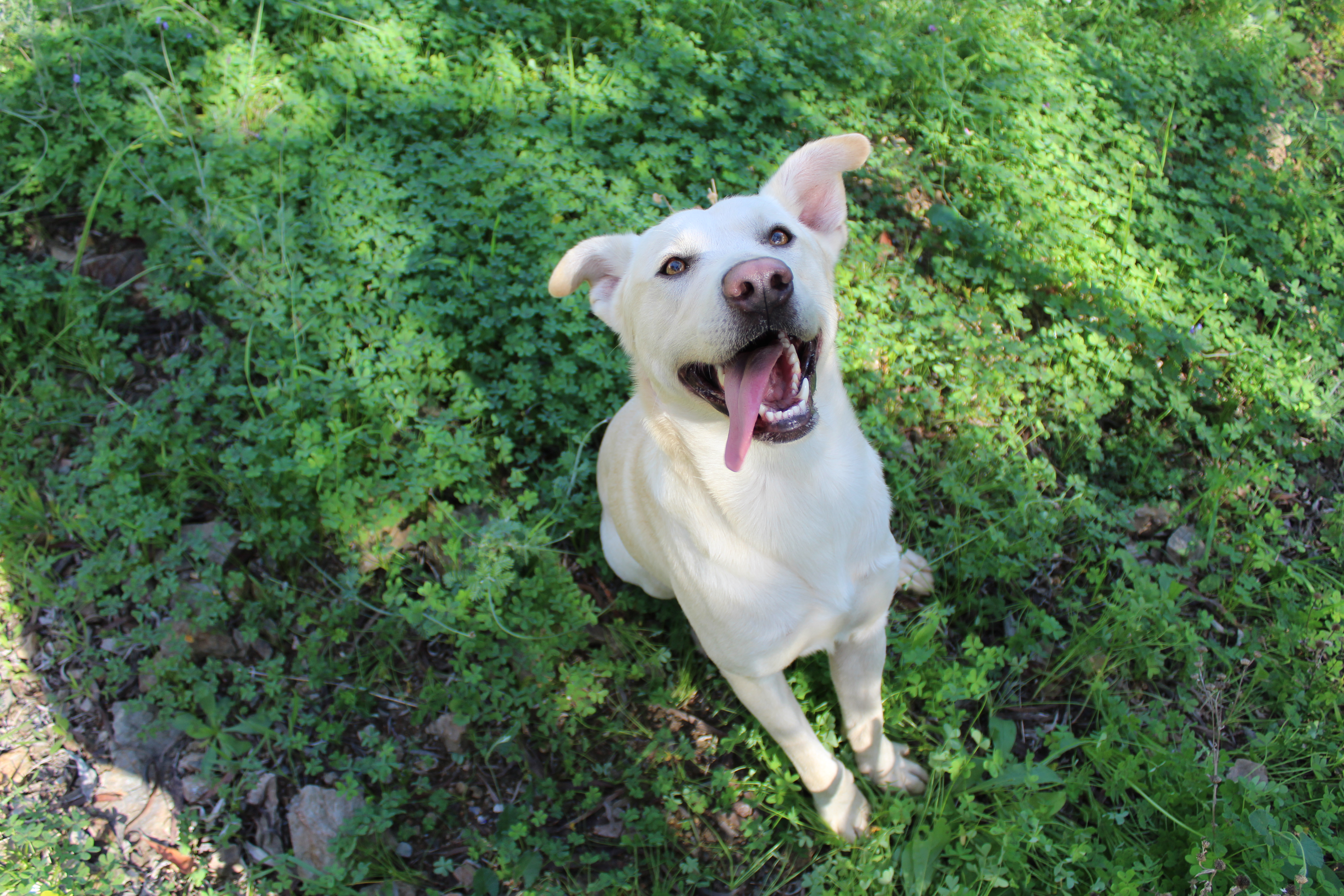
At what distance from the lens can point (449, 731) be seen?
3.14m

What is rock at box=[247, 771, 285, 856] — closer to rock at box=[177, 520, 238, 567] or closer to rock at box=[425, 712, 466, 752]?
rock at box=[425, 712, 466, 752]

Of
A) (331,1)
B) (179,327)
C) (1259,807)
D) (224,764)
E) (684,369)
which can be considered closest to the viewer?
(684,369)

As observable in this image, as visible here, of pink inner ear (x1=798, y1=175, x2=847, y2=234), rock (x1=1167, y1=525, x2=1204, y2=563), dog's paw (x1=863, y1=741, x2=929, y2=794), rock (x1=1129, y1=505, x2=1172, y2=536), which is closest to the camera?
pink inner ear (x1=798, y1=175, x2=847, y2=234)

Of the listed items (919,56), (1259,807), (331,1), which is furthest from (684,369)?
(331,1)

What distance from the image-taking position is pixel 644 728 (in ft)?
10.3

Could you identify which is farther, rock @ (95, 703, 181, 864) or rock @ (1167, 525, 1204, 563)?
rock @ (1167, 525, 1204, 563)

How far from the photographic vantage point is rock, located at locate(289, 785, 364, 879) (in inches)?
113

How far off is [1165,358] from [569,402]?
2.94 metres

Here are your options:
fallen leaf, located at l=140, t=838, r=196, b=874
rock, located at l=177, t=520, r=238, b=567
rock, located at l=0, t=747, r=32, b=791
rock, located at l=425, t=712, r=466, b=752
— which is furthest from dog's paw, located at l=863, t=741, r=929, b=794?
rock, located at l=0, t=747, r=32, b=791

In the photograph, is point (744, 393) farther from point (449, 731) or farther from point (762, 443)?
point (449, 731)

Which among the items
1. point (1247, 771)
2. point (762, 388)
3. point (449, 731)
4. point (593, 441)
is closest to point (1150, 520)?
point (1247, 771)

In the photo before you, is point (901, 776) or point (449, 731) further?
point (449, 731)

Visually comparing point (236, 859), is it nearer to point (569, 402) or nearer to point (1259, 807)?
point (569, 402)

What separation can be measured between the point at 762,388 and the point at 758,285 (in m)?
0.28
